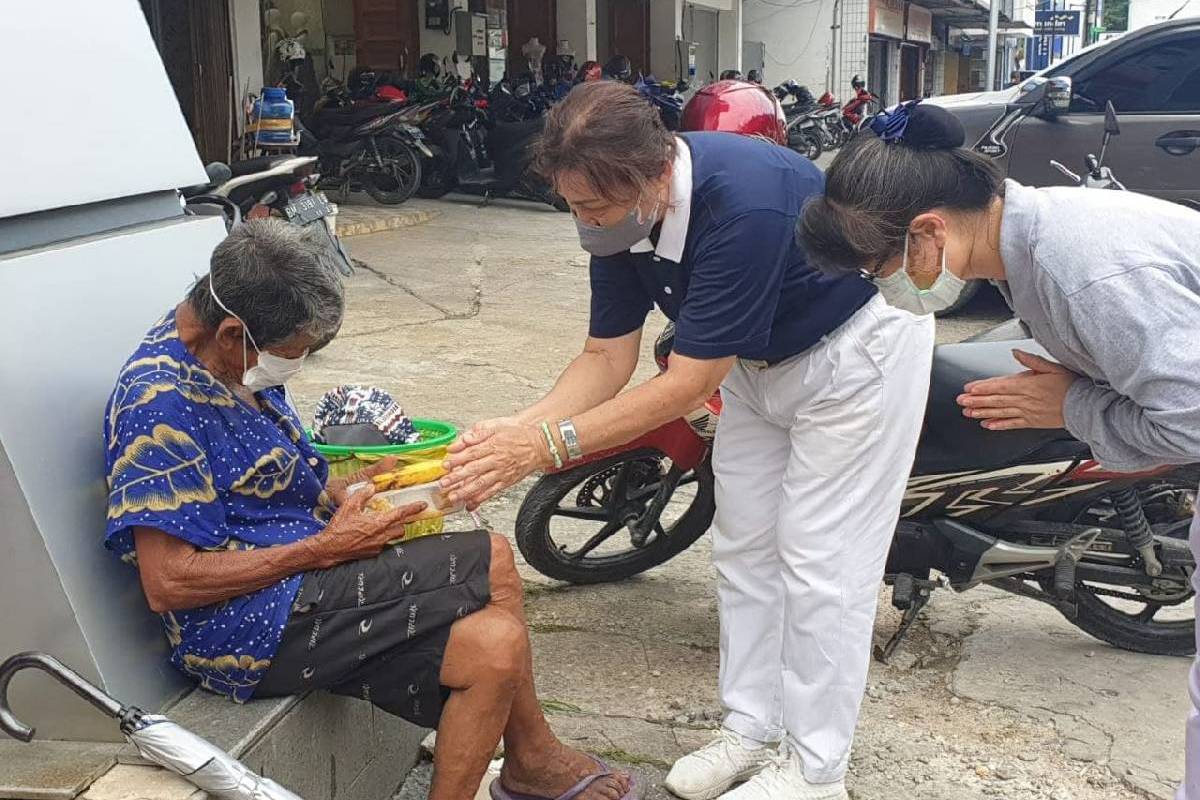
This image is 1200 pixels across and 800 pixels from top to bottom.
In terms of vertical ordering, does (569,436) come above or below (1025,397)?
below

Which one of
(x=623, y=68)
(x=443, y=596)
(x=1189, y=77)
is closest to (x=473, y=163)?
(x=623, y=68)

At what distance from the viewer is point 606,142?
7.62 feet

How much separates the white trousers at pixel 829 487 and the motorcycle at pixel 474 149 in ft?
31.2

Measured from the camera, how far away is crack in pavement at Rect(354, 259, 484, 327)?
7.73m

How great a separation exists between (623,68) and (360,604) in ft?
41.5

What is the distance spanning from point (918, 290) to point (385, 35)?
13.1 meters

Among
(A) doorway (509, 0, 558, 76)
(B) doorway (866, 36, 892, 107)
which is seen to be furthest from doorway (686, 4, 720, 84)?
(B) doorway (866, 36, 892, 107)

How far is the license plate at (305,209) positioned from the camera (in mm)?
6336

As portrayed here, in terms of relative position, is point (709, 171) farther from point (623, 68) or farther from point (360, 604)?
point (623, 68)

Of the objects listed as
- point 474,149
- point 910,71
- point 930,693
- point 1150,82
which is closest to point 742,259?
point 930,693

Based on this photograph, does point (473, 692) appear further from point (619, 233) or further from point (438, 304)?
point (438, 304)

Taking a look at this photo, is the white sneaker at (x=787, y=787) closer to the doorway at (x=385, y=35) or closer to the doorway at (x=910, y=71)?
the doorway at (x=385, y=35)

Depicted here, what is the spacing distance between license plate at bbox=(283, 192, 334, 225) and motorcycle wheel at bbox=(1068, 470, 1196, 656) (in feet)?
13.7

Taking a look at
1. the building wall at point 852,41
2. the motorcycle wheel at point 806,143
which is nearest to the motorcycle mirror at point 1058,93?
the motorcycle wheel at point 806,143
